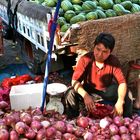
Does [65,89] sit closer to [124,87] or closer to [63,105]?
[63,105]

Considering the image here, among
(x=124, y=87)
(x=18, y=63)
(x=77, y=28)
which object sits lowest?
(x=18, y=63)

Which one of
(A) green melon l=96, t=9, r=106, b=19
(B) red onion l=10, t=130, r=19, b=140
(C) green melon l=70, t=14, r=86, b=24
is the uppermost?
(A) green melon l=96, t=9, r=106, b=19

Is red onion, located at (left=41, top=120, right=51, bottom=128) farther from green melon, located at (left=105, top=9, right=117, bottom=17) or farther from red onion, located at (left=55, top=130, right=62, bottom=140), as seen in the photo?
green melon, located at (left=105, top=9, right=117, bottom=17)

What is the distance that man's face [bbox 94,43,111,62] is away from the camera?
3.95 m

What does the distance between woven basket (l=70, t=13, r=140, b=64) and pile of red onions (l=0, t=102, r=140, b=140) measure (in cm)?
192

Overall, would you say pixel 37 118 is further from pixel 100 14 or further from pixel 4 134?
pixel 100 14

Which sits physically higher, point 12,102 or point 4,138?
point 4,138

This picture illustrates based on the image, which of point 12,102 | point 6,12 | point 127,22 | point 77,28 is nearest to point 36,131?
point 12,102

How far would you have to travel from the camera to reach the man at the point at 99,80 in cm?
402

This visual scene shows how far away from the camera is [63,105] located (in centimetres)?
429

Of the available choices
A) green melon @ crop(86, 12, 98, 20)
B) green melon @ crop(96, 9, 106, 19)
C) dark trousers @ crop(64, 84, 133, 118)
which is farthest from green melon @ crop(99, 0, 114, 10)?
dark trousers @ crop(64, 84, 133, 118)

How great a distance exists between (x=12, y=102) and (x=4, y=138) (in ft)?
4.63

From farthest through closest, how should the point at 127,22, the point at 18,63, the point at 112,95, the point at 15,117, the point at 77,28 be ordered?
the point at 18,63 → the point at 127,22 → the point at 77,28 → the point at 112,95 → the point at 15,117

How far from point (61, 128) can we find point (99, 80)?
5.00 ft
